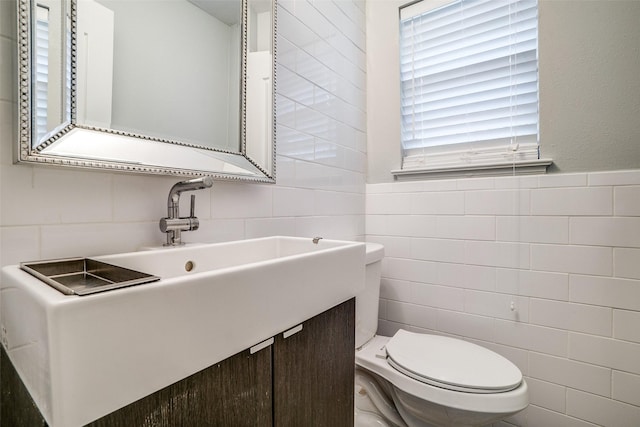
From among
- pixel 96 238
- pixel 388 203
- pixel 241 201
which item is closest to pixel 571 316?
pixel 388 203

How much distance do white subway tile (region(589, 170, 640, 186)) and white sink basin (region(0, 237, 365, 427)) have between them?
1.23 meters

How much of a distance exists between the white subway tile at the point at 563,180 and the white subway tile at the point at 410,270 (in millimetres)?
593

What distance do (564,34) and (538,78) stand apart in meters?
0.18

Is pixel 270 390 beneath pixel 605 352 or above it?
above

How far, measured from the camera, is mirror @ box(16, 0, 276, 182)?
24.4 inches

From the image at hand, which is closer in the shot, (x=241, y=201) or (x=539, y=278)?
(x=241, y=201)

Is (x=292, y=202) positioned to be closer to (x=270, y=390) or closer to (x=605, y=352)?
(x=270, y=390)

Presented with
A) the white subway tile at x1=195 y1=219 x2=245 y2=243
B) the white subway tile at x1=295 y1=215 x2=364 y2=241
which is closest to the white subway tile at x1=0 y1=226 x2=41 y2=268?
the white subway tile at x1=195 y1=219 x2=245 y2=243

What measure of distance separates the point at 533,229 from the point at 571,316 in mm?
367

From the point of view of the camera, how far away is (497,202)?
1424 millimetres

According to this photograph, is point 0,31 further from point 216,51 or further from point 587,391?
point 587,391

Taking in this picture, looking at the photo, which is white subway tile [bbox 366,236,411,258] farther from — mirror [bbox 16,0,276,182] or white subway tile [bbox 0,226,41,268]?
white subway tile [bbox 0,226,41,268]

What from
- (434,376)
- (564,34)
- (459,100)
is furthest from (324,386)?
(564,34)

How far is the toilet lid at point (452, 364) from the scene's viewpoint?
0.99m
